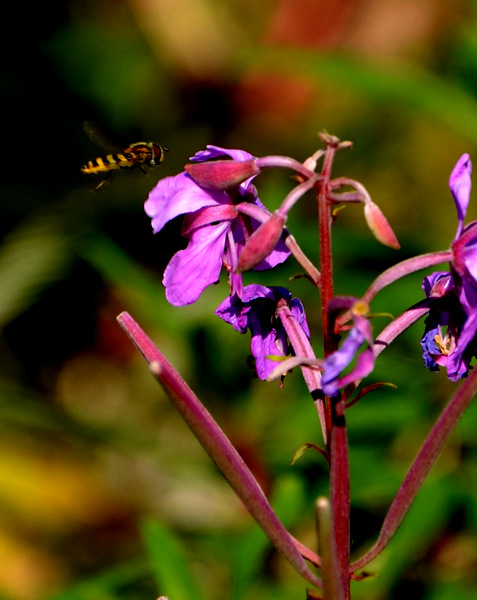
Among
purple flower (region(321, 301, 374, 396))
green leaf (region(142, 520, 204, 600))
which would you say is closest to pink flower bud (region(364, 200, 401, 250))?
purple flower (region(321, 301, 374, 396))

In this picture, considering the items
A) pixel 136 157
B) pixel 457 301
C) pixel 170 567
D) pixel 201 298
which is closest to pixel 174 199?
pixel 457 301

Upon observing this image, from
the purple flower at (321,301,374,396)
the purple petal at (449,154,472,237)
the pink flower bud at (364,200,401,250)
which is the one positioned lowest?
the purple flower at (321,301,374,396)

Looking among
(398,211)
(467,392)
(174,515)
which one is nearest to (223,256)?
(467,392)

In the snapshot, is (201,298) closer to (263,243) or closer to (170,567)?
(170,567)

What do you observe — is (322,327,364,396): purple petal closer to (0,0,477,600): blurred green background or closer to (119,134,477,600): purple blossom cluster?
(119,134,477,600): purple blossom cluster

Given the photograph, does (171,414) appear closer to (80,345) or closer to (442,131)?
(80,345)

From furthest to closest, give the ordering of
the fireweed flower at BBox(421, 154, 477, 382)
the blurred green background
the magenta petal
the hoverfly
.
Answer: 1. the blurred green background
2. the hoverfly
3. the magenta petal
4. the fireweed flower at BBox(421, 154, 477, 382)
